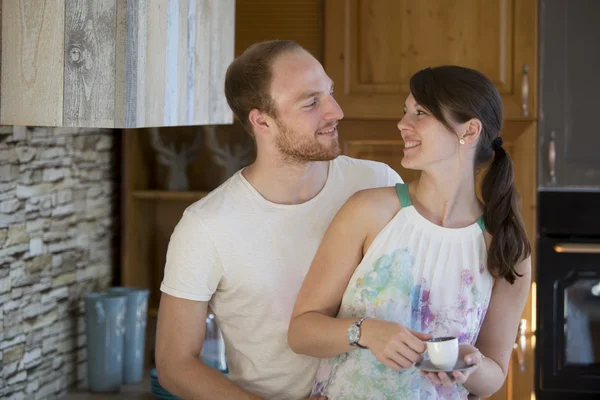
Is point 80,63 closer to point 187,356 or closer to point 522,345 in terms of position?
point 187,356

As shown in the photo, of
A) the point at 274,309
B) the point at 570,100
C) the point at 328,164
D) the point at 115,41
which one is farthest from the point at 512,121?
the point at 115,41

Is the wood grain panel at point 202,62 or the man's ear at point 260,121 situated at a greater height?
the wood grain panel at point 202,62

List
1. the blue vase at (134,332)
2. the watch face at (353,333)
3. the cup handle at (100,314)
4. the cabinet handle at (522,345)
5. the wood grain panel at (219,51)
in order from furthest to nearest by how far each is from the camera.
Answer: the cabinet handle at (522,345)
the blue vase at (134,332)
the cup handle at (100,314)
the wood grain panel at (219,51)
the watch face at (353,333)

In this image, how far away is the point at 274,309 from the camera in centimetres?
196

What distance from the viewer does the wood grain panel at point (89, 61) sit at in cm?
172

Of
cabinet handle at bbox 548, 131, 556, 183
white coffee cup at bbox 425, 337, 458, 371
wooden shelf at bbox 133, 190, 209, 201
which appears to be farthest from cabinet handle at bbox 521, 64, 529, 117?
white coffee cup at bbox 425, 337, 458, 371

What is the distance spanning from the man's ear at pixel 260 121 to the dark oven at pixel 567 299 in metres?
1.43

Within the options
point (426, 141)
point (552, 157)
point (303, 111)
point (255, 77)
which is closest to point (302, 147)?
point (303, 111)

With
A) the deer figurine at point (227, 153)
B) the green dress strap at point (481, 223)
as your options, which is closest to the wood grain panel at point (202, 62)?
the green dress strap at point (481, 223)

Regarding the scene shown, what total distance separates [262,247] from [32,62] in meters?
0.62

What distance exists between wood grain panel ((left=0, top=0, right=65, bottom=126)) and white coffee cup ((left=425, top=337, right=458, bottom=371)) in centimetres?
83

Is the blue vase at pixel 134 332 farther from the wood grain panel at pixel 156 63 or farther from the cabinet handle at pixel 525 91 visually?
the cabinet handle at pixel 525 91

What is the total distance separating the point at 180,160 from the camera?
3.44m

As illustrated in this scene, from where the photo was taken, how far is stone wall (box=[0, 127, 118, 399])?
8.37 ft
